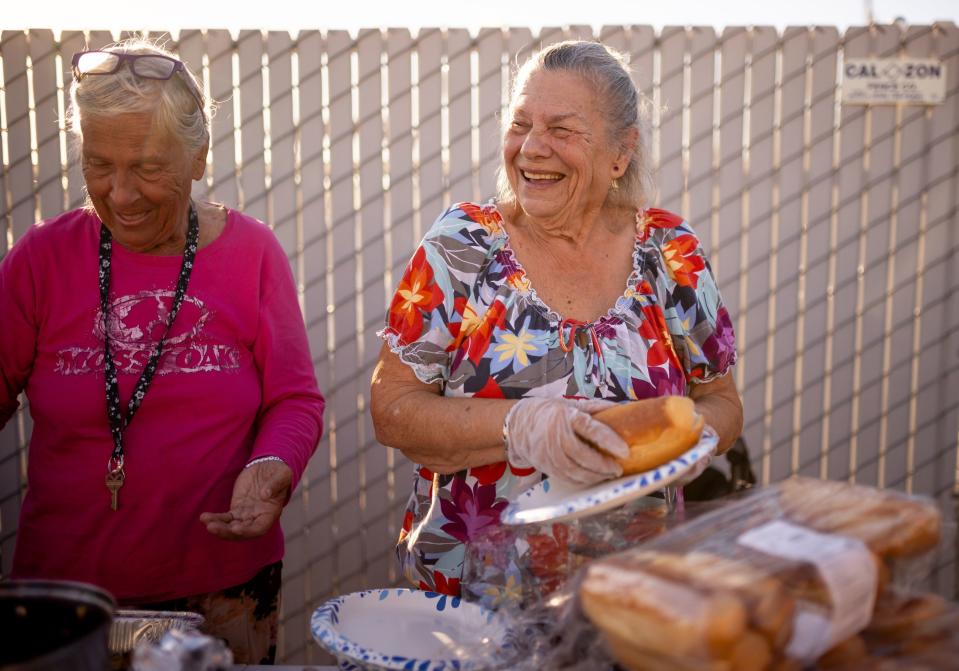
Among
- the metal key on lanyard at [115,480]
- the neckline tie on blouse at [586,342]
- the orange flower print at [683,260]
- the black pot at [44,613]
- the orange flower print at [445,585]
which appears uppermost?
the orange flower print at [683,260]

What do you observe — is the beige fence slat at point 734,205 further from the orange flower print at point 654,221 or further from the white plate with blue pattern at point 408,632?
the white plate with blue pattern at point 408,632

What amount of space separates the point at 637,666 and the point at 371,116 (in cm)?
316

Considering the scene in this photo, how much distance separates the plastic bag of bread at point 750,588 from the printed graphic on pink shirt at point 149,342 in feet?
4.15

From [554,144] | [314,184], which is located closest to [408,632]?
[554,144]

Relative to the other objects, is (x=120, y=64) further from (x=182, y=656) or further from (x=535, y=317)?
(x=182, y=656)

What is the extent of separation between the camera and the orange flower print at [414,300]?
6.26ft

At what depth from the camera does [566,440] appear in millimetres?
1477

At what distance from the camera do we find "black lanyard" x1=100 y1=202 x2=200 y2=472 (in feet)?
6.38

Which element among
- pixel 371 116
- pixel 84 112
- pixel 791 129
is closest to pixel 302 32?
pixel 371 116

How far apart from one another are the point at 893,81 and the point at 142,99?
3430 mm

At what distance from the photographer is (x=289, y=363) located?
7.09 feet

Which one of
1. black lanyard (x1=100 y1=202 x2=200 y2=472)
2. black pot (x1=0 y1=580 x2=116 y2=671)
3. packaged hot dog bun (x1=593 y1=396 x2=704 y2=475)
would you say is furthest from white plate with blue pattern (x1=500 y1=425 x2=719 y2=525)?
black lanyard (x1=100 y1=202 x2=200 y2=472)

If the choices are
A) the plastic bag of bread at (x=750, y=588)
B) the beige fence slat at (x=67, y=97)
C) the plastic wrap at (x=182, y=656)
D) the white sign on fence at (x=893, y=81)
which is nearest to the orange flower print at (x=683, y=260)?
the plastic bag of bread at (x=750, y=588)

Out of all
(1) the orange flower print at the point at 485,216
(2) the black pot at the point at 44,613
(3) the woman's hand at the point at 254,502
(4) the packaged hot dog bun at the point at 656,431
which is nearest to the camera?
(2) the black pot at the point at 44,613
